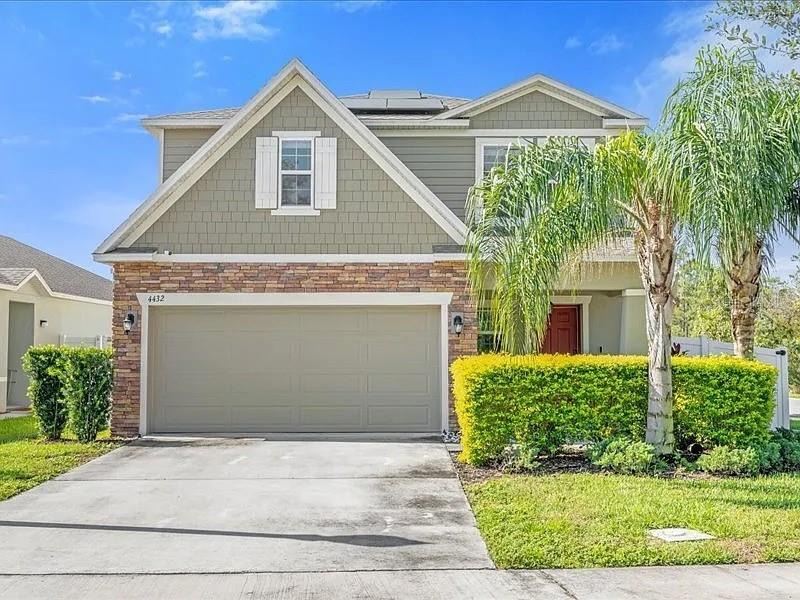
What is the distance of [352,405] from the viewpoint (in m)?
12.9

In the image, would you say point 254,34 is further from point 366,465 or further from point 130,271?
point 366,465

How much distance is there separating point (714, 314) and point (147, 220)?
2167 cm

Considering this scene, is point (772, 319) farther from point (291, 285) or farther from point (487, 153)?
point (291, 285)

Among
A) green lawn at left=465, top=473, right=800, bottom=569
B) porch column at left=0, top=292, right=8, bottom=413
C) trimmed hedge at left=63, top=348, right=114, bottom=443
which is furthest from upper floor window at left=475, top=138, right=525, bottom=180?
porch column at left=0, top=292, right=8, bottom=413

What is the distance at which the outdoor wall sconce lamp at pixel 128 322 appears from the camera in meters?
12.5

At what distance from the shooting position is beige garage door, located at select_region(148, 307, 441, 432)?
12.9 meters

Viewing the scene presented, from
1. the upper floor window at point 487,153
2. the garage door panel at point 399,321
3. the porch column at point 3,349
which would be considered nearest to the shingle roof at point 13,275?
the porch column at point 3,349

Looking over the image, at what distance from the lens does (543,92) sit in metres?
15.0

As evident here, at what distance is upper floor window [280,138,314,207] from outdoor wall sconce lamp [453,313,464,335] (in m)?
3.50

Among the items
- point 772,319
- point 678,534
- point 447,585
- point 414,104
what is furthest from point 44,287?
point 772,319

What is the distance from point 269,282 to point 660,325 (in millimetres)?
6761

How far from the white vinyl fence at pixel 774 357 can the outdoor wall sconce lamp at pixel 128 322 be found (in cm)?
1030

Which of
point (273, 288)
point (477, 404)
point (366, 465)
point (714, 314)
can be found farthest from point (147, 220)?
point (714, 314)

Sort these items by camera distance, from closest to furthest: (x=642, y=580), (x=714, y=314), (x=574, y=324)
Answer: (x=642, y=580) → (x=574, y=324) → (x=714, y=314)
